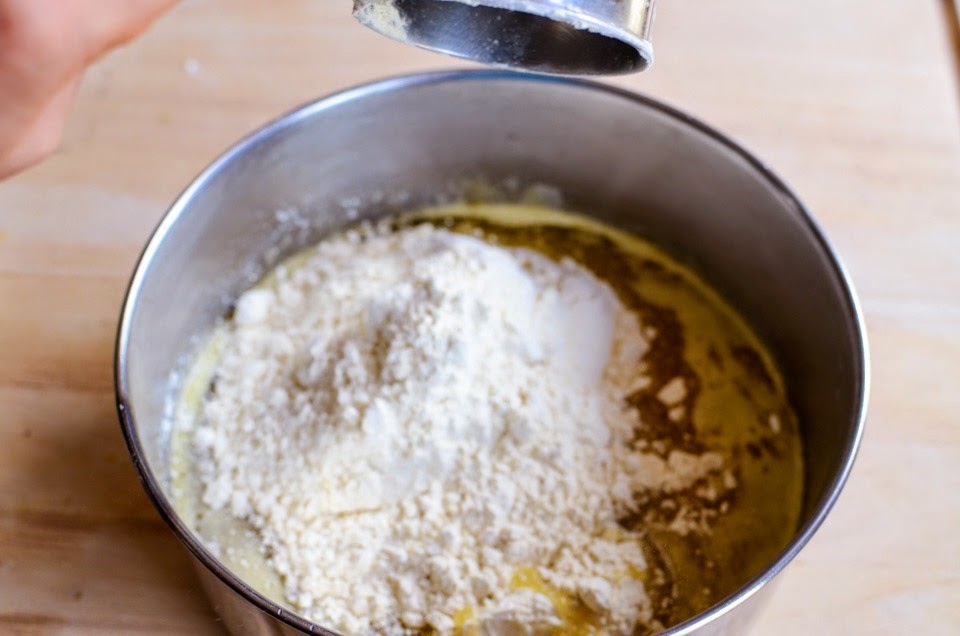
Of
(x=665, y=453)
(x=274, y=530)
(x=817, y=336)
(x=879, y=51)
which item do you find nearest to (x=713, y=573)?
(x=665, y=453)

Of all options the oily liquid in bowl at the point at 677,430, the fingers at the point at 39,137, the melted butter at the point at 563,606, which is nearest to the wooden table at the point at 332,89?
the oily liquid in bowl at the point at 677,430

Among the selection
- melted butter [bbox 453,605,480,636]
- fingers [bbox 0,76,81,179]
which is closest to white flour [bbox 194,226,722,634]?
melted butter [bbox 453,605,480,636]

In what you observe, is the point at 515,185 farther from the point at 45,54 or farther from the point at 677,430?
the point at 45,54

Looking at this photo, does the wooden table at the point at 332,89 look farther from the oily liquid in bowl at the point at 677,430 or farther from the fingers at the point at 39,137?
the fingers at the point at 39,137

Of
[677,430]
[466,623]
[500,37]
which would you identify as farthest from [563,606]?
[500,37]

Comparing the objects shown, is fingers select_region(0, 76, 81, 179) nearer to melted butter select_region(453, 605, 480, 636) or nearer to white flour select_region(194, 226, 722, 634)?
white flour select_region(194, 226, 722, 634)

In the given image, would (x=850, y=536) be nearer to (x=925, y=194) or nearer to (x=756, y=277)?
(x=756, y=277)
